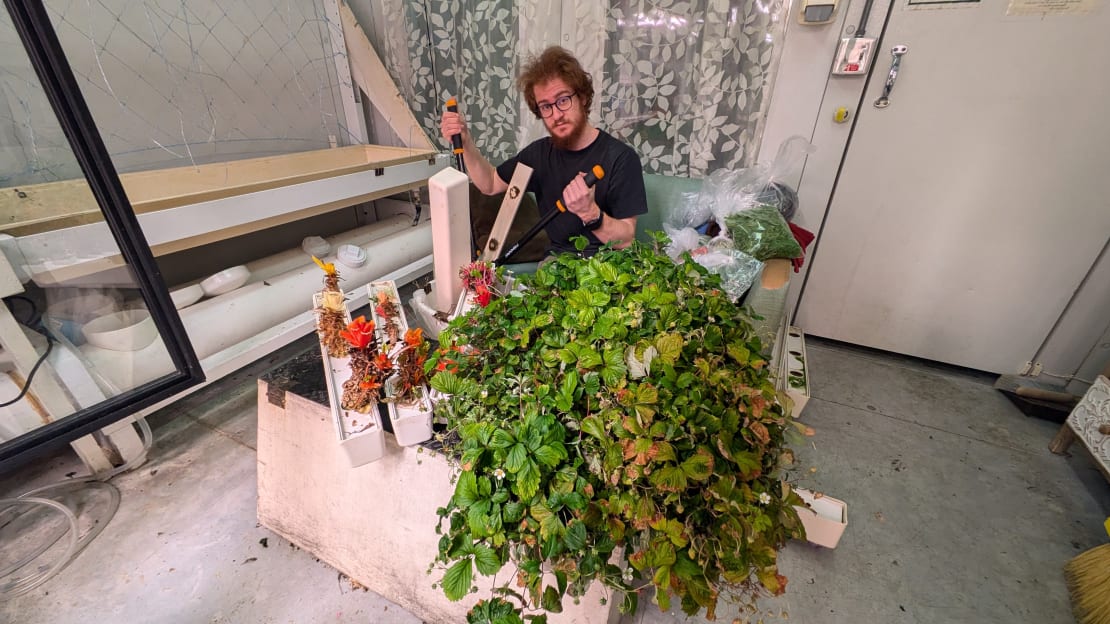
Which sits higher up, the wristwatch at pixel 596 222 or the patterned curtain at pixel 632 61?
the patterned curtain at pixel 632 61

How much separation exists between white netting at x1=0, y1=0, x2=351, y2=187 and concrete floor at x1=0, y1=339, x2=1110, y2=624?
896 mm

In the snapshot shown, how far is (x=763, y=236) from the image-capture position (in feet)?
4.43

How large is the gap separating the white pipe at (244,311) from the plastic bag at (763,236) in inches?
54.0

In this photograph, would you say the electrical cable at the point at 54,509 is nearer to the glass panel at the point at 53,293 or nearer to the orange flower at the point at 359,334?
the glass panel at the point at 53,293

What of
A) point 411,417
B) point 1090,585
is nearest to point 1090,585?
point 1090,585

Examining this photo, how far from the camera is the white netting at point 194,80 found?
137 centimetres

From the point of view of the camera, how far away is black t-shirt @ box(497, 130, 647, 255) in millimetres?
1405

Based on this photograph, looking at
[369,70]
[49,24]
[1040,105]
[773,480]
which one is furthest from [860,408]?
[369,70]

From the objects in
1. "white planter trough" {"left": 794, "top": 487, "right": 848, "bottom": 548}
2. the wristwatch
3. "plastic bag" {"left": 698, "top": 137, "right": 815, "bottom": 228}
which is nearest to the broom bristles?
"white planter trough" {"left": 794, "top": 487, "right": 848, "bottom": 548}

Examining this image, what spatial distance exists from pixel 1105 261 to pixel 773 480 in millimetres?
2004

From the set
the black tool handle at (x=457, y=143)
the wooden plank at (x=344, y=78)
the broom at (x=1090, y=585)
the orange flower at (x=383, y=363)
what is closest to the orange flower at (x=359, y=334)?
the orange flower at (x=383, y=363)

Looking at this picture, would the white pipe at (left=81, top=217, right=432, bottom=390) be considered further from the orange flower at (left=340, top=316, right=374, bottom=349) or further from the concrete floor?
the orange flower at (left=340, top=316, right=374, bottom=349)

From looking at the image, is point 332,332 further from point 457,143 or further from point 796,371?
point 796,371

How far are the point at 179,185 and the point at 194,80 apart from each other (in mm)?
454
